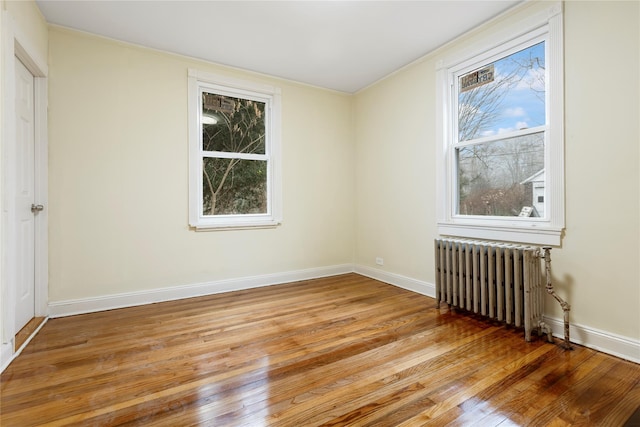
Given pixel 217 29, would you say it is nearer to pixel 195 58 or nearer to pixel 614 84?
pixel 195 58

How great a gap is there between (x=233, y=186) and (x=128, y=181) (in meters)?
1.16

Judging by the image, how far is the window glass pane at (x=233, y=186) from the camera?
12.6 feet

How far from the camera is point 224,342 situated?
7.97ft

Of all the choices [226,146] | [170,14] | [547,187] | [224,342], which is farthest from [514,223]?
[170,14]

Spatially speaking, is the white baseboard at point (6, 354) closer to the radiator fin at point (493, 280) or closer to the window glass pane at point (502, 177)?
the radiator fin at point (493, 280)

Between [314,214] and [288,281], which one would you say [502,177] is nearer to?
[314,214]

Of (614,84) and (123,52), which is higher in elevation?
(123,52)

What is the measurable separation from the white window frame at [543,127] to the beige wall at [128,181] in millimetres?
1975

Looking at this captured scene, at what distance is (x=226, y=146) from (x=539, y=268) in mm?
3528

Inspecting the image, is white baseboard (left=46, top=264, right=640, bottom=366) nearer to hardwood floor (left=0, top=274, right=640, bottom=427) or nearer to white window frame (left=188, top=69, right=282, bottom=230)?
hardwood floor (left=0, top=274, right=640, bottom=427)

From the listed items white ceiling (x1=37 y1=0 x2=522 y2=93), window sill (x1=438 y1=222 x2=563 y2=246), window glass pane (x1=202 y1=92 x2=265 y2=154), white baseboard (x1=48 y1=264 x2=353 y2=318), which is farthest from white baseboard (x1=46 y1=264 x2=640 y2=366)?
white ceiling (x1=37 y1=0 x2=522 y2=93)

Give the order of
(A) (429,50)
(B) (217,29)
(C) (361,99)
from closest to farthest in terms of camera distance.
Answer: (B) (217,29), (A) (429,50), (C) (361,99)

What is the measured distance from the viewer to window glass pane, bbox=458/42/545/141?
A: 2.69m

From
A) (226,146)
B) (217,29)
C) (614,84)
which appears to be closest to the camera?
(614,84)
